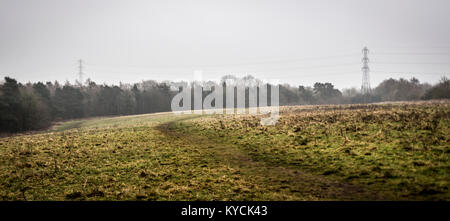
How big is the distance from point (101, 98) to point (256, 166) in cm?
9048

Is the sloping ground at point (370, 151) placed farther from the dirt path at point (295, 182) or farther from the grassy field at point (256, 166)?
the dirt path at point (295, 182)

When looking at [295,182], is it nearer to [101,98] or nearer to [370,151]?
[370,151]

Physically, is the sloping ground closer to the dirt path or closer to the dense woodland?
the dirt path

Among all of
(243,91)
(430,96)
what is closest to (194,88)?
(243,91)

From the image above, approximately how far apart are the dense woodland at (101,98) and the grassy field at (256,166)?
4090 cm

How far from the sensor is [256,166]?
51.4 ft

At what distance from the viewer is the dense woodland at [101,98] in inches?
2130

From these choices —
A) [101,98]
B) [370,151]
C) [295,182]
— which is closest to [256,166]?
[295,182]

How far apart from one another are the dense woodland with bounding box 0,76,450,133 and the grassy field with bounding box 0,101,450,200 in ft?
134

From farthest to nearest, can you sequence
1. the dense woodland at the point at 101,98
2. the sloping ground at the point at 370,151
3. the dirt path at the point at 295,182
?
the dense woodland at the point at 101,98, the sloping ground at the point at 370,151, the dirt path at the point at 295,182

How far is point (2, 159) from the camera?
737 inches

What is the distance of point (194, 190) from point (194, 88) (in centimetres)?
10744

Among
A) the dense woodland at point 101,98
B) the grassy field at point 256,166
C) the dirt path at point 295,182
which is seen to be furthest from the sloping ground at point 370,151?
the dense woodland at point 101,98
